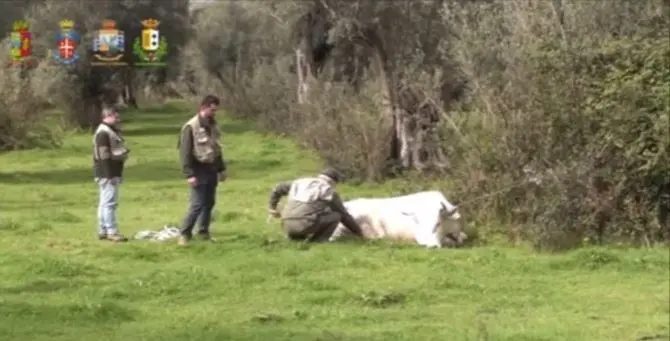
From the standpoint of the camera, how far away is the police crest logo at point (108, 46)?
48.6m

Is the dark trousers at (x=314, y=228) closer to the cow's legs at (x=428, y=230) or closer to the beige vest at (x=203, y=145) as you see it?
the cow's legs at (x=428, y=230)

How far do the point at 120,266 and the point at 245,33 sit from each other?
160ft

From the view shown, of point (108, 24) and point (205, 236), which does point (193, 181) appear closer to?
point (205, 236)

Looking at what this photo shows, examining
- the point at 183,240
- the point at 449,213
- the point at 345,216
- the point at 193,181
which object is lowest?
the point at 183,240

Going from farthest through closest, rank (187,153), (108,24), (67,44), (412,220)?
(108,24), (67,44), (412,220), (187,153)

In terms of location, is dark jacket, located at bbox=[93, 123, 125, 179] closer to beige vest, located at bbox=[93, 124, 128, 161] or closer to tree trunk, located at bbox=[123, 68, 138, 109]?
beige vest, located at bbox=[93, 124, 128, 161]

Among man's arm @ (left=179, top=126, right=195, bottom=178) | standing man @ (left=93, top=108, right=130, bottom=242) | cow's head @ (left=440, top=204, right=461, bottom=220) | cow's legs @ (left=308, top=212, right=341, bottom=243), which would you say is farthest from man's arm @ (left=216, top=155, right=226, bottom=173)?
cow's head @ (left=440, top=204, right=461, bottom=220)

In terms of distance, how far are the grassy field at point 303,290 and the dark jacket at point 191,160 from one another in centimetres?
87

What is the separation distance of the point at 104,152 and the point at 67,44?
31.6 meters

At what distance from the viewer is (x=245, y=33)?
62.0 metres

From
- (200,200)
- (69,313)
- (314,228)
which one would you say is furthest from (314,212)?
(69,313)

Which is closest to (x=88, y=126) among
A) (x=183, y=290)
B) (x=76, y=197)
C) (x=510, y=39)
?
(x=76, y=197)

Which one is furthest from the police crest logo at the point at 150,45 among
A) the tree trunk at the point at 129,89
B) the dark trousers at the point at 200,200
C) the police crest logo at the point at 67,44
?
the dark trousers at the point at 200,200

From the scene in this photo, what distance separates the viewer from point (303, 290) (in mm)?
12250
